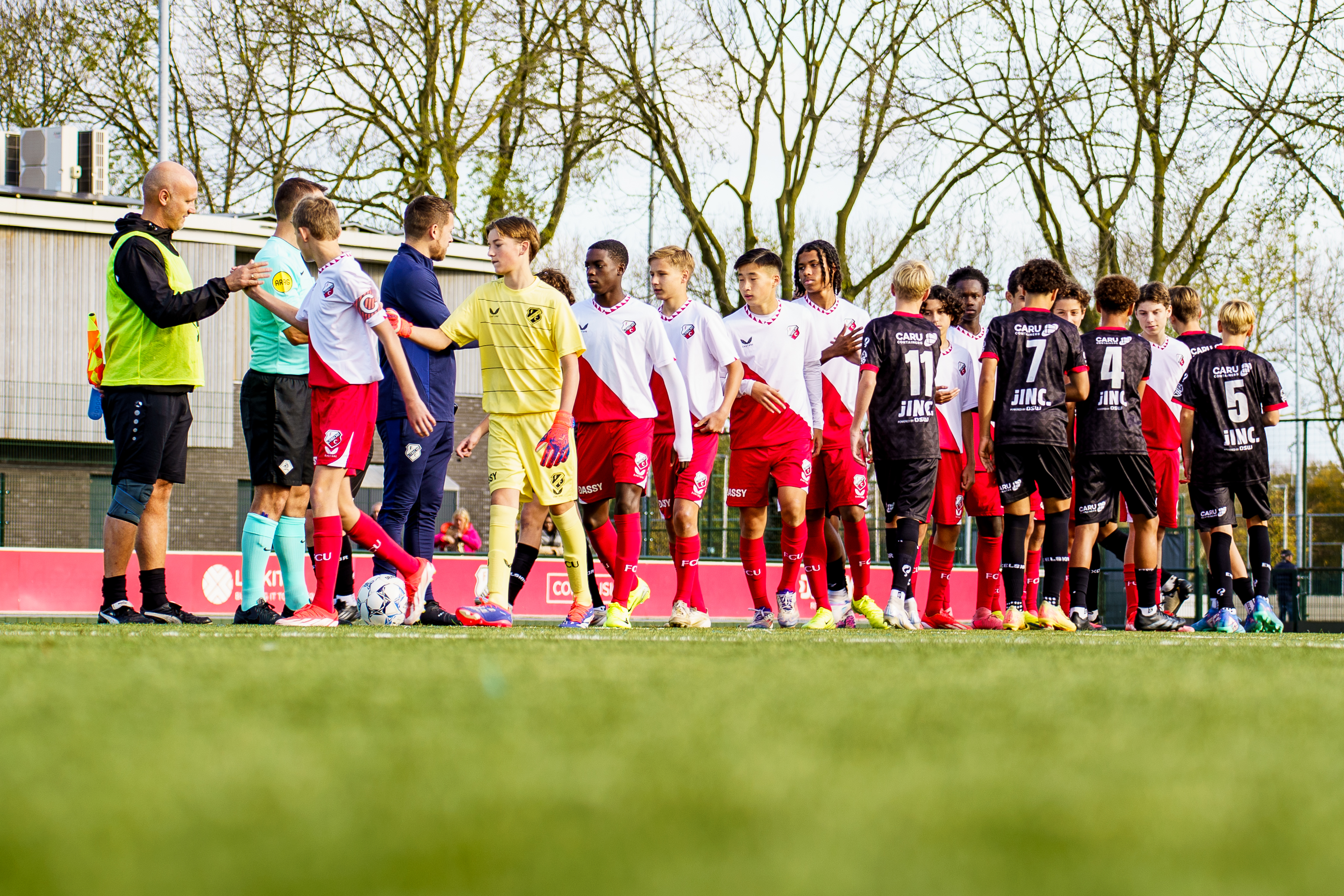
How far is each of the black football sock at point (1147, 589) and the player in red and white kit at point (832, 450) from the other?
182cm

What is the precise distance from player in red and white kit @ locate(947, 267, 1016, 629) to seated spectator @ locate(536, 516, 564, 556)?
8783mm

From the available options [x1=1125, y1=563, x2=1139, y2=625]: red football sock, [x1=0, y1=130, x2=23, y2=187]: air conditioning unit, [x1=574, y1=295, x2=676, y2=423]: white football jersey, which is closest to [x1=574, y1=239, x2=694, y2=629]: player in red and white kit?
[x1=574, y1=295, x2=676, y2=423]: white football jersey

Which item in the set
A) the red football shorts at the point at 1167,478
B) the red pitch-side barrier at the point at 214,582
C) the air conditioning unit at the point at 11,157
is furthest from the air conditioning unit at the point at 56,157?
the red football shorts at the point at 1167,478

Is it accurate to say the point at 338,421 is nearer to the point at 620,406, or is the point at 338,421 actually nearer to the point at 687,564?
the point at 620,406

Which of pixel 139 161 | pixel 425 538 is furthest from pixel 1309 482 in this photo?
pixel 139 161

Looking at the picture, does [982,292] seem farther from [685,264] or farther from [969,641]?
[969,641]

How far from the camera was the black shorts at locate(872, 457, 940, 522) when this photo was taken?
889cm

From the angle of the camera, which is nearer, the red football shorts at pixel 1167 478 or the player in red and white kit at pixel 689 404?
the player in red and white kit at pixel 689 404

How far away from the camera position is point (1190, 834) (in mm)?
1449

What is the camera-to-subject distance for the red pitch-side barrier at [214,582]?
561 inches

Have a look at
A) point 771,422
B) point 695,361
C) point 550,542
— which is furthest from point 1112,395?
point 550,542

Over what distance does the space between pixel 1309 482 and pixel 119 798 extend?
731 inches

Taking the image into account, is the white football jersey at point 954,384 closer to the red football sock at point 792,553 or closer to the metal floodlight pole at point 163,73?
the red football sock at point 792,553

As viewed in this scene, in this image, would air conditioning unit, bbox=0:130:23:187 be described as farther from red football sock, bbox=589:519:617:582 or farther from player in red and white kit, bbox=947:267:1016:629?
red football sock, bbox=589:519:617:582
